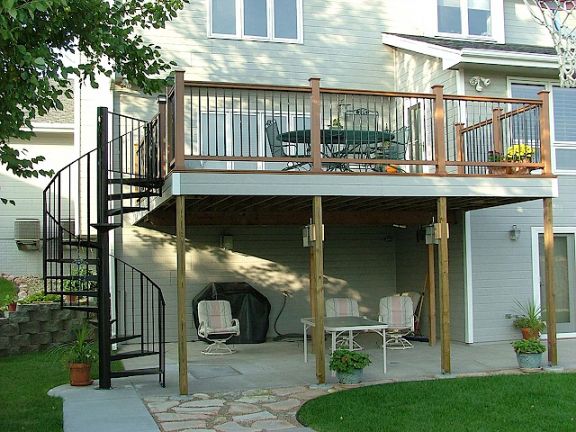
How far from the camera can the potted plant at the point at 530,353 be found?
29.5 ft

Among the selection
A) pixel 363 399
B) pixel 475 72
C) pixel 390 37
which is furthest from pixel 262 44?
pixel 363 399

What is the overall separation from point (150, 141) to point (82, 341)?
309 cm

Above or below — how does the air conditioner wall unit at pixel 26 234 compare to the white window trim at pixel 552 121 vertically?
below

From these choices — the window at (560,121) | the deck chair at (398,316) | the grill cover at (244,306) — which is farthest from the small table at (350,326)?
the window at (560,121)

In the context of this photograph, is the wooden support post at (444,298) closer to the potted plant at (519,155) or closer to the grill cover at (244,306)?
the potted plant at (519,155)

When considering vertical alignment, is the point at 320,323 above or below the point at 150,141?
below

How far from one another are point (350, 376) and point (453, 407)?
164 centimetres

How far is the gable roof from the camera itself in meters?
11.2

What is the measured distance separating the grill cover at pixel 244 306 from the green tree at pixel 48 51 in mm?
5213

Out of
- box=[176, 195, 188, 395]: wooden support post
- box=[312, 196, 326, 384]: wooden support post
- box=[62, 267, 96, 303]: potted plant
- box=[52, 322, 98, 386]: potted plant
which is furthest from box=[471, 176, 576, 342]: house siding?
box=[52, 322, 98, 386]: potted plant

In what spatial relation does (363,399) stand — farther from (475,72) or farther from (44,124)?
(44,124)

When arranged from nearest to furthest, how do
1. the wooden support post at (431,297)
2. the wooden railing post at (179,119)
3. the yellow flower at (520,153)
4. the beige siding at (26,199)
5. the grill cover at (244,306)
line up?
the wooden railing post at (179,119) → the yellow flower at (520,153) → the wooden support post at (431,297) → the grill cover at (244,306) → the beige siding at (26,199)

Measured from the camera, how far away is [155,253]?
12531 millimetres

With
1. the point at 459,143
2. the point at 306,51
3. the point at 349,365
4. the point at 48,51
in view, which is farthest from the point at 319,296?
the point at 306,51
